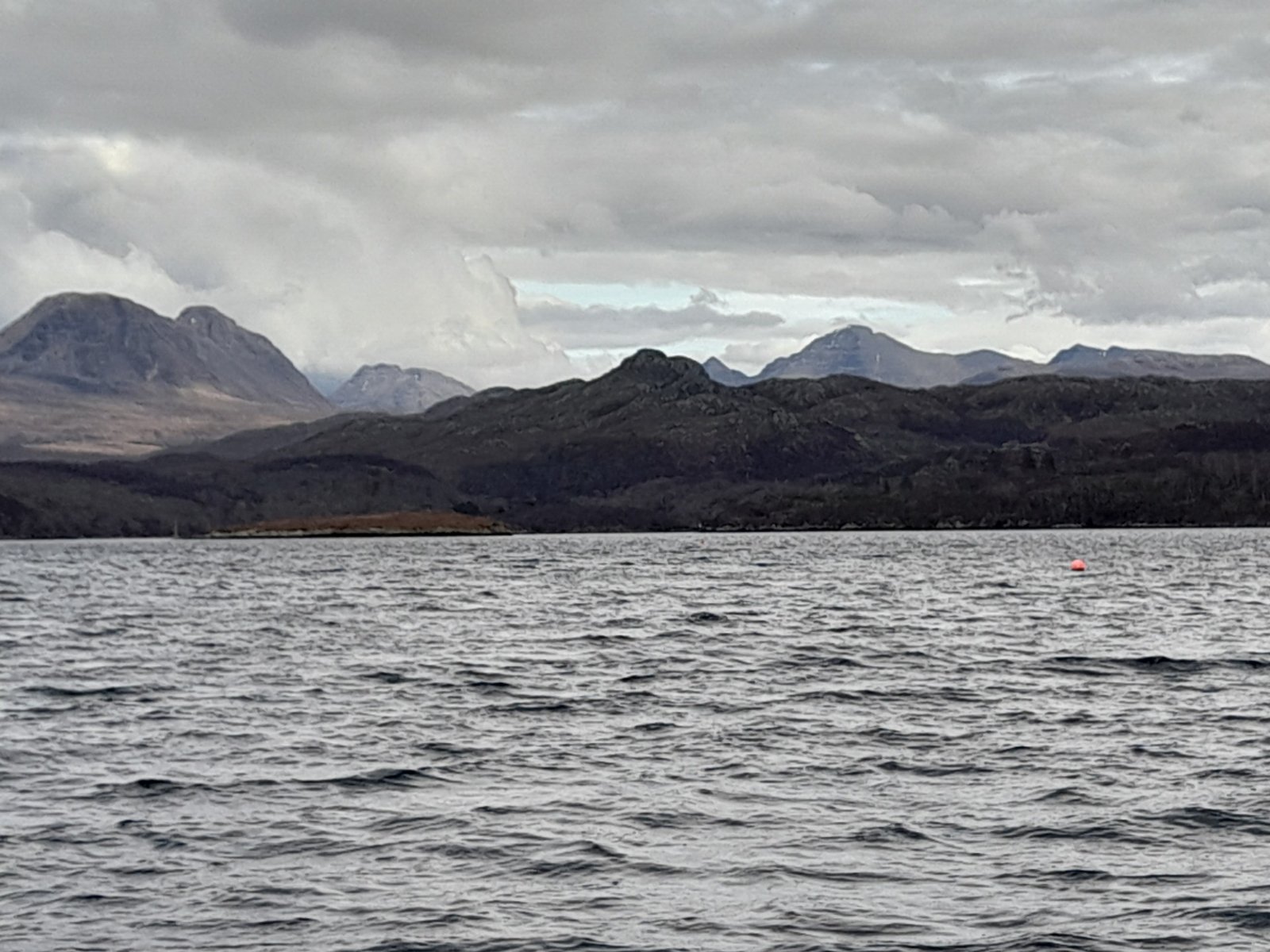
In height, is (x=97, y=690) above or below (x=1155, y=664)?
above

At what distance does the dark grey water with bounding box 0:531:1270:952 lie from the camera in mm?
27156

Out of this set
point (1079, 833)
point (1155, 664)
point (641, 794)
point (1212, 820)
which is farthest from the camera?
point (1155, 664)

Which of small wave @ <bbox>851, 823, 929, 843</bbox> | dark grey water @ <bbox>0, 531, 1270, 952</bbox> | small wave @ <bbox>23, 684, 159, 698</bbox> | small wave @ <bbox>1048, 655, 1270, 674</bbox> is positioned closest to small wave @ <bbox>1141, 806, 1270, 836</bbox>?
dark grey water @ <bbox>0, 531, 1270, 952</bbox>

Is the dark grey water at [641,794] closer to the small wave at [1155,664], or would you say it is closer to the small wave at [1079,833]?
the small wave at [1079,833]

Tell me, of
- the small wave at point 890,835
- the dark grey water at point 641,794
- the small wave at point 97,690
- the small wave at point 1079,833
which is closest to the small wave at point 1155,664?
the dark grey water at point 641,794

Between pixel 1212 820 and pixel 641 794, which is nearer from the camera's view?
pixel 1212 820

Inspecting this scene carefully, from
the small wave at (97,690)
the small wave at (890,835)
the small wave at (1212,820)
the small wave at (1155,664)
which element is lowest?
the small wave at (1155,664)

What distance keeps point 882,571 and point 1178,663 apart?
4496 inches

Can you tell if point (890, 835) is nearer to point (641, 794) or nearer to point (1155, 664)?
point (641, 794)

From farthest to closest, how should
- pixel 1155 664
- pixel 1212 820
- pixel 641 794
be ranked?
1. pixel 1155 664
2. pixel 641 794
3. pixel 1212 820

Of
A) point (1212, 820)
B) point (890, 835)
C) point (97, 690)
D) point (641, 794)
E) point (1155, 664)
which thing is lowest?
point (1155, 664)

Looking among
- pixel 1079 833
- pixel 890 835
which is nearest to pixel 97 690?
pixel 890 835

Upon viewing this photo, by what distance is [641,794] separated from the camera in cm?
3788

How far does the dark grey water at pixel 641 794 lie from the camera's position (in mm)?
27156
